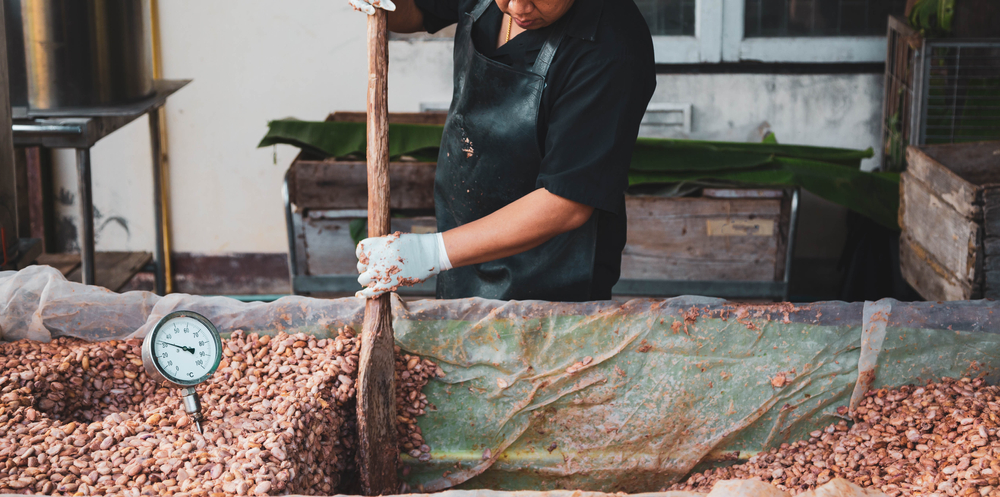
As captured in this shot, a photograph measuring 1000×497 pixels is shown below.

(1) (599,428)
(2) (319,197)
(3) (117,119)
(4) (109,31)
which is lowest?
(1) (599,428)

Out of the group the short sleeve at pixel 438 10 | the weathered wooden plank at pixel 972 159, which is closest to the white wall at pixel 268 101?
the weathered wooden plank at pixel 972 159

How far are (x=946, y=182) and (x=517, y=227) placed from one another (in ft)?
4.35

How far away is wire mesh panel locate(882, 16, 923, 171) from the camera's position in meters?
3.12

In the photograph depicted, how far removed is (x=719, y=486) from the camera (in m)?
1.18

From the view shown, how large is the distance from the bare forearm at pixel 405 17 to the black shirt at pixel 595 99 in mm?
398

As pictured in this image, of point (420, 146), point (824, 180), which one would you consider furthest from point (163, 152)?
point (824, 180)

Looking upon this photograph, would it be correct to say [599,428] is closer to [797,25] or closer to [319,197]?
[319,197]

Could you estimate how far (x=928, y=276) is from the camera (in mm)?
2314

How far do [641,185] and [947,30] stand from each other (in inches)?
50.4

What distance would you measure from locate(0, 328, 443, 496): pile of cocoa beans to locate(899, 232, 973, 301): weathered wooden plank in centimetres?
139

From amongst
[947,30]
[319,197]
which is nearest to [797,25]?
[947,30]

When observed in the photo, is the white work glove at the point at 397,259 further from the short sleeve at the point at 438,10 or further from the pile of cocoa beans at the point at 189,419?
the short sleeve at the point at 438,10

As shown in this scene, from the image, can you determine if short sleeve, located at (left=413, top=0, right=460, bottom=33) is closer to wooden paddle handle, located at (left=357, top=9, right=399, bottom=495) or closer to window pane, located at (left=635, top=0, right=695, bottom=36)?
wooden paddle handle, located at (left=357, top=9, right=399, bottom=495)

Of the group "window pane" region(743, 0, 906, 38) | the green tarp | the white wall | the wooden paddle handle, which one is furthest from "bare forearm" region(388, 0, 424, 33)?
"window pane" region(743, 0, 906, 38)
